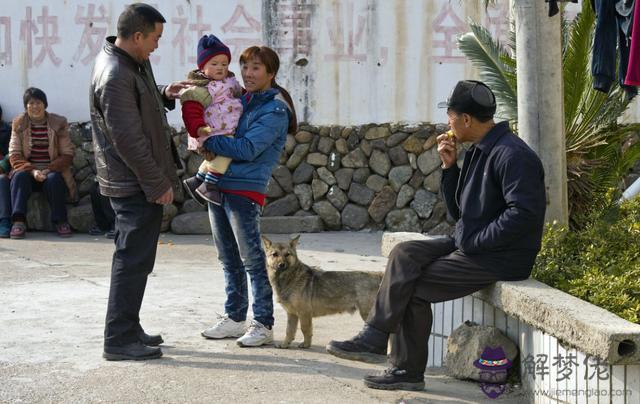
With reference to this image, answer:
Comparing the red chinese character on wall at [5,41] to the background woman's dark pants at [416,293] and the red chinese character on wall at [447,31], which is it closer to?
the red chinese character on wall at [447,31]

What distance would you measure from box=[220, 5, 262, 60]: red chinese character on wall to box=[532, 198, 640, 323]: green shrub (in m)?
5.83

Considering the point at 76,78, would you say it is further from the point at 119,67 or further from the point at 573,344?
the point at 573,344

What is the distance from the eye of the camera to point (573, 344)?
4.89m

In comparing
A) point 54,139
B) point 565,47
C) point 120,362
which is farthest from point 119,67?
point 54,139

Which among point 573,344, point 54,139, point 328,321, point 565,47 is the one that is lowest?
point 328,321

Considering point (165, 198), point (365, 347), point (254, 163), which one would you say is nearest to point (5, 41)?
point (254, 163)

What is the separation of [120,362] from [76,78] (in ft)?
22.3

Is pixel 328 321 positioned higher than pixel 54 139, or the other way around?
pixel 54 139

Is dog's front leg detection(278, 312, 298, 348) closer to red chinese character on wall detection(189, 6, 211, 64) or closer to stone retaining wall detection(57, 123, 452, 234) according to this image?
stone retaining wall detection(57, 123, 452, 234)

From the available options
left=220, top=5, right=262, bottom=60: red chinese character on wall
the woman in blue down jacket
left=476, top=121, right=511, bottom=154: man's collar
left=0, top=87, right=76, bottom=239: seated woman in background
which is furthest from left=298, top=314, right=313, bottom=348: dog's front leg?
left=220, top=5, right=262, bottom=60: red chinese character on wall

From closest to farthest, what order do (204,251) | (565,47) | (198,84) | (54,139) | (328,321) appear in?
(198,84)
(328,321)
(565,47)
(204,251)
(54,139)

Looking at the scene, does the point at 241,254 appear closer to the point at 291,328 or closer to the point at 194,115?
the point at 291,328

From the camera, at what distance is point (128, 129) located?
19.5 ft

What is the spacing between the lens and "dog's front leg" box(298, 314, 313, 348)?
22.0 feet
